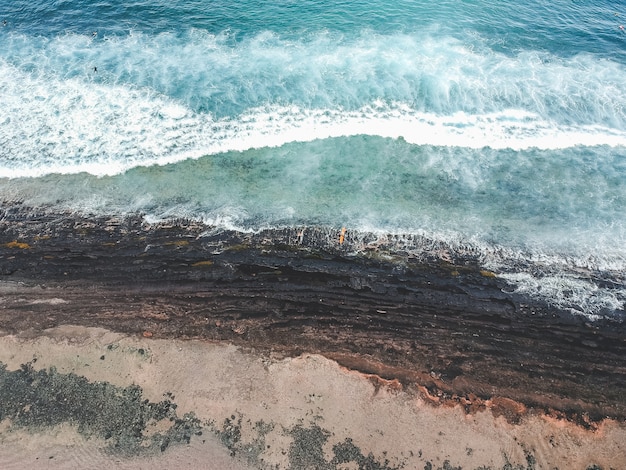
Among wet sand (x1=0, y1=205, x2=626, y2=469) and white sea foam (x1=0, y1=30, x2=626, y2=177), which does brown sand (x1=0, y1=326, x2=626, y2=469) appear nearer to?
wet sand (x1=0, y1=205, x2=626, y2=469)

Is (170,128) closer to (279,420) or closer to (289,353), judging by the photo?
(289,353)

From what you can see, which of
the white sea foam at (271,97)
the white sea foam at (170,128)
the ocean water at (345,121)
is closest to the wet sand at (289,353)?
the ocean water at (345,121)

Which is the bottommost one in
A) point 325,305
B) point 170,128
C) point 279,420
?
point 279,420

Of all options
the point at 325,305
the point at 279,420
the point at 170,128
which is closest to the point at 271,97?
the point at 170,128

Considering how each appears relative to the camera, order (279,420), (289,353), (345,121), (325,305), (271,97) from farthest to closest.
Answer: (271,97)
(345,121)
(325,305)
(289,353)
(279,420)

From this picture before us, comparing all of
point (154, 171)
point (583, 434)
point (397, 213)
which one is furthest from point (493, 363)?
point (154, 171)

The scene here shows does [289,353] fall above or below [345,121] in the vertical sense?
below

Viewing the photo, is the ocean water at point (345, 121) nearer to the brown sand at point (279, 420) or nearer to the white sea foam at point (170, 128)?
the white sea foam at point (170, 128)

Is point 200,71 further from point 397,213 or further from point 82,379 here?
point 82,379
